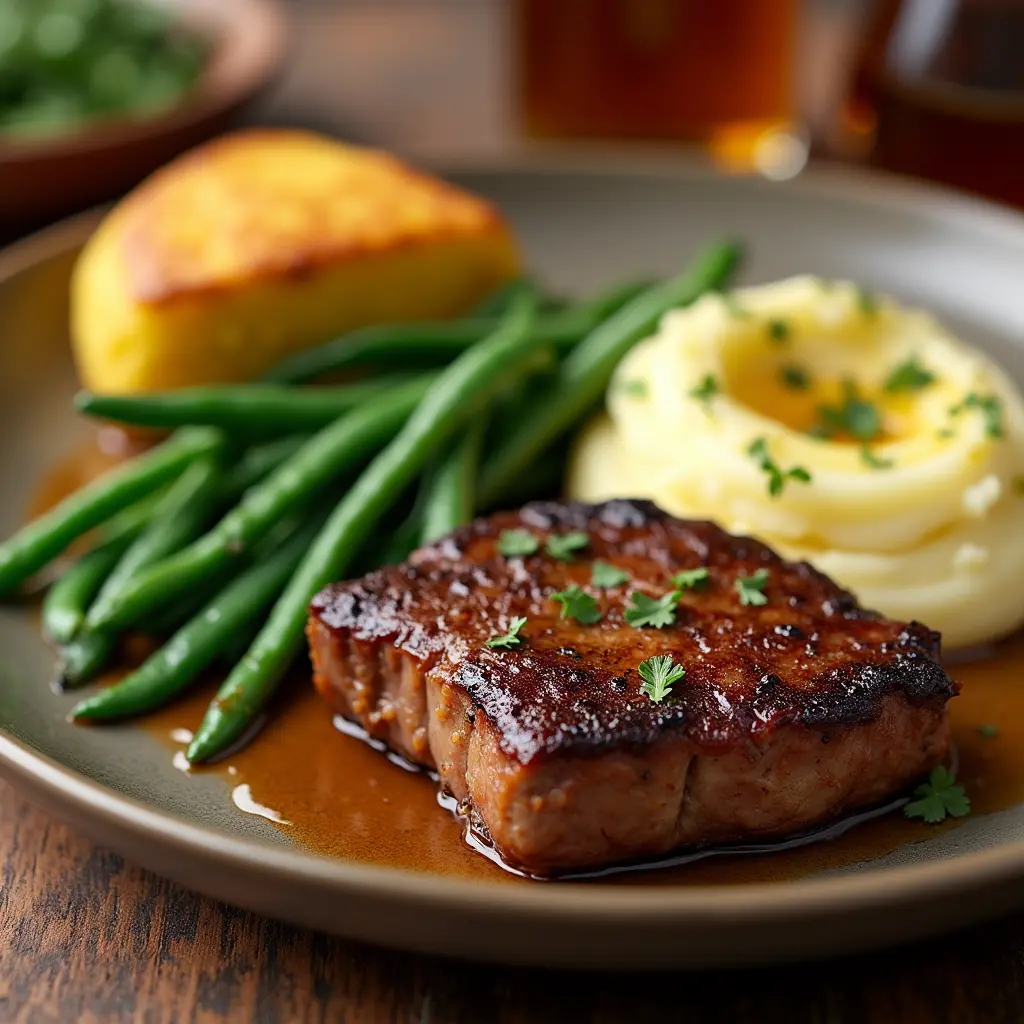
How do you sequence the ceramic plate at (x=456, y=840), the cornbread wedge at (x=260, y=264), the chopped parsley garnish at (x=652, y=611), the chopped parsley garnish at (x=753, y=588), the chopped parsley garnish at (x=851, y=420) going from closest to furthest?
the ceramic plate at (x=456, y=840) < the chopped parsley garnish at (x=652, y=611) < the chopped parsley garnish at (x=753, y=588) < the chopped parsley garnish at (x=851, y=420) < the cornbread wedge at (x=260, y=264)

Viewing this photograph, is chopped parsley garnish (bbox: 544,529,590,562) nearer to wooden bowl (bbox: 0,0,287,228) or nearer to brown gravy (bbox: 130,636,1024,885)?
brown gravy (bbox: 130,636,1024,885)

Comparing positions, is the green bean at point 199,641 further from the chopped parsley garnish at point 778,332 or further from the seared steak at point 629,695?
the chopped parsley garnish at point 778,332

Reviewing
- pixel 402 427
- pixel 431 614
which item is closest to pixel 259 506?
pixel 402 427

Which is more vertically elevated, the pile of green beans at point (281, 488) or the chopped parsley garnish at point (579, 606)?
the chopped parsley garnish at point (579, 606)

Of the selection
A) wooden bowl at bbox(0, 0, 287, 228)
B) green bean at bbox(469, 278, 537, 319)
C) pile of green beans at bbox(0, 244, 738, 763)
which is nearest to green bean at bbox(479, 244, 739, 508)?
pile of green beans at bbox(0, 244, 738, 763)

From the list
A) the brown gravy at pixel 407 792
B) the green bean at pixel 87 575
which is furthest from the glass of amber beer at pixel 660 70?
the brown gravy at pixel 407 792

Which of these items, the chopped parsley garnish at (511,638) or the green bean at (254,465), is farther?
the green bean at (254,465)

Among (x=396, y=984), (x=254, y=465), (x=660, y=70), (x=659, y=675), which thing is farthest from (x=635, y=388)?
(x=660, y=70)
